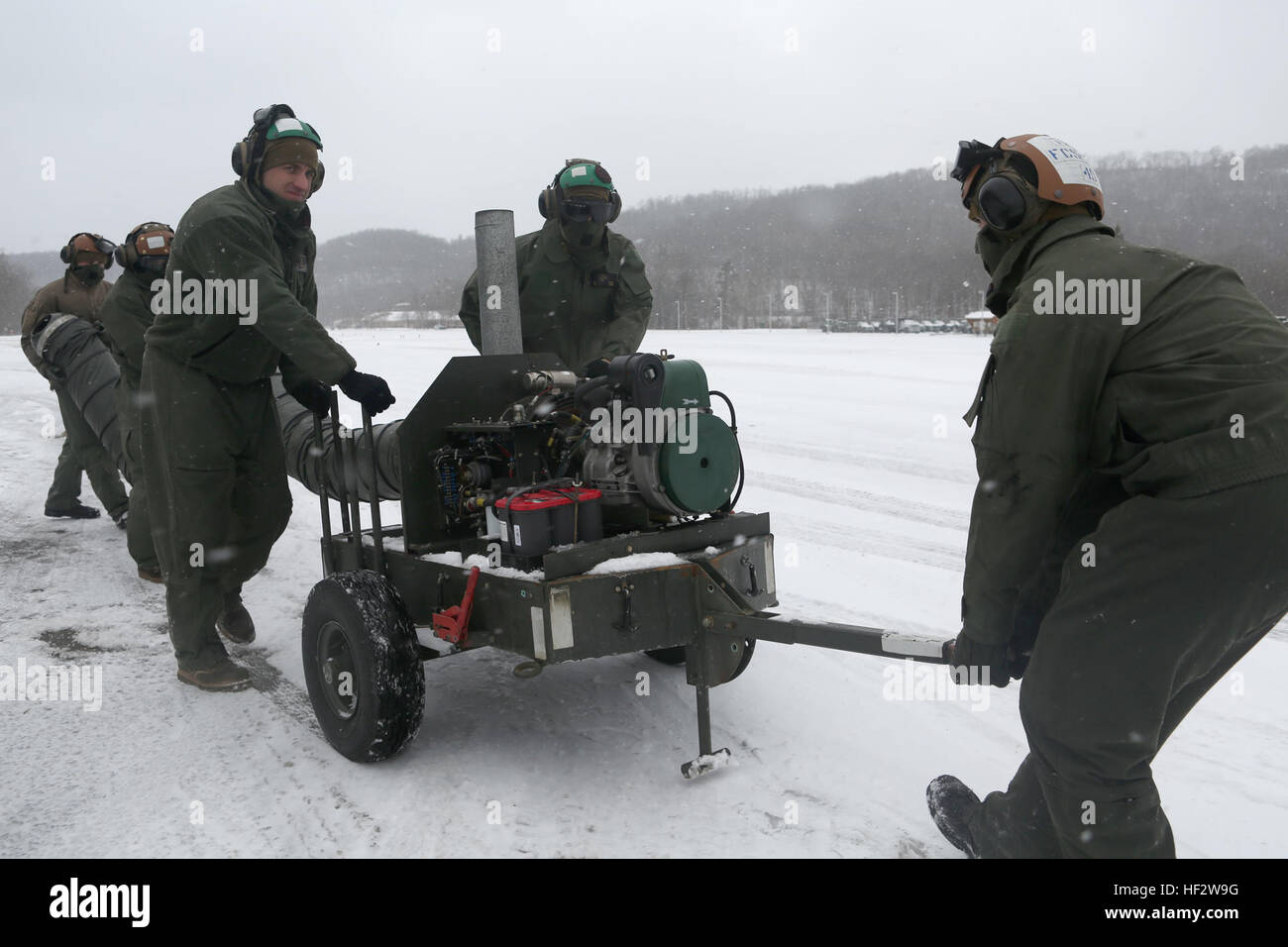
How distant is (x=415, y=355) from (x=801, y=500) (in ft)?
55.4

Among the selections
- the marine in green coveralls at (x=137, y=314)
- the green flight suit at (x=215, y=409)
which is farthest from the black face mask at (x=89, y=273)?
the green flight suit at (x=215, y=409)

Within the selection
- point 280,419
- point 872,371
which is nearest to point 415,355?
point 872,371

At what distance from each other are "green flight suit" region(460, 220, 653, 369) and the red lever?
80.2 inches

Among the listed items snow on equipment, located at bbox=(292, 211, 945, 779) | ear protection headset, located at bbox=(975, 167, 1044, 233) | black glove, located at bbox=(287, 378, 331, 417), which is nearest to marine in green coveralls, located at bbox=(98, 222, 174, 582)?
black glove, located at bbox=(287, 378, 331, 417)

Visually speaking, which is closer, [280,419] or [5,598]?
[280,419]

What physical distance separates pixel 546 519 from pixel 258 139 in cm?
240

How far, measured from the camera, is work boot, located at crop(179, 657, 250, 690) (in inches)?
176

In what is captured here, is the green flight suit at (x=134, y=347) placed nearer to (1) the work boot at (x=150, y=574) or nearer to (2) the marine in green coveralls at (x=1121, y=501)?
(1) the work boot at (x=150, y=574)

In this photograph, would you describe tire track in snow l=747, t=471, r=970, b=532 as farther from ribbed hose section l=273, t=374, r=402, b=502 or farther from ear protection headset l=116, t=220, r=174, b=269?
ear protection headset l=116, t=220, r=174, b=269

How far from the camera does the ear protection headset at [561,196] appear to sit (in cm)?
496
